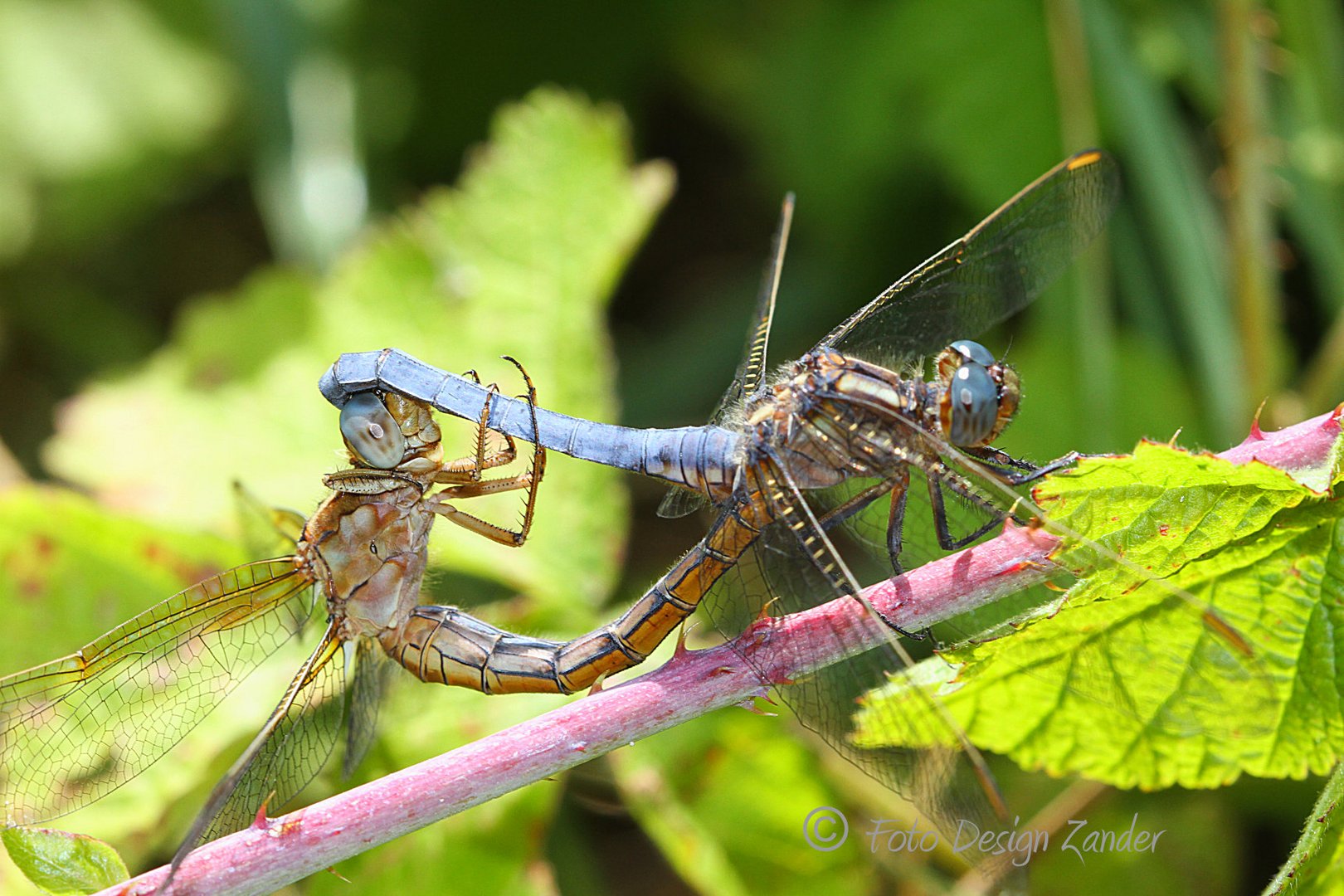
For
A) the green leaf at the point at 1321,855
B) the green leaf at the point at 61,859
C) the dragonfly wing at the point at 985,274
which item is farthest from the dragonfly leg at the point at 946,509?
the green leaf at the point at 61,859

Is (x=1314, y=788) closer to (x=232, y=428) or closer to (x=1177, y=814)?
(x=1177, y=814)

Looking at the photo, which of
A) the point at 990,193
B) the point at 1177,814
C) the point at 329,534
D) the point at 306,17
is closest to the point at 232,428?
the point at 329,534

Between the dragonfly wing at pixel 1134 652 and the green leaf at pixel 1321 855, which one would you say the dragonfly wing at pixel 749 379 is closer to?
the dragonfly wing at pixel 1134 652

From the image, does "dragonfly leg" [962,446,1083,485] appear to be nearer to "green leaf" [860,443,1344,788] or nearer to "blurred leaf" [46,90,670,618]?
"green leaf" [860,443,1344,788]

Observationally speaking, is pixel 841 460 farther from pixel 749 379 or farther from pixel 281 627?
pixel 281 627

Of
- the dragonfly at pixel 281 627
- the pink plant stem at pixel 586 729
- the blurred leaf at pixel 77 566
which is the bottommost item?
the pink plant stem at pixel 586 729

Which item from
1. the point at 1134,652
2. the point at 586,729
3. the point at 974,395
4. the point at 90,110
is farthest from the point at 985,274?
the point at 90,110
